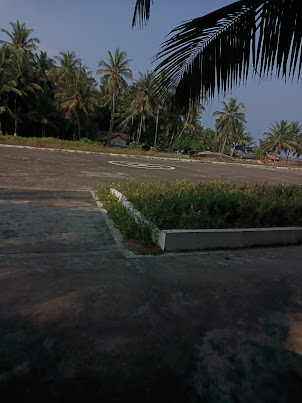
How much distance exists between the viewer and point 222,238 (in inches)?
152

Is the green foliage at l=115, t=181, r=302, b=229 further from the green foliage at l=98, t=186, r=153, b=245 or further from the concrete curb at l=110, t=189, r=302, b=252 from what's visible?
the concrete curb at l=110, t=189, r=302, b=252

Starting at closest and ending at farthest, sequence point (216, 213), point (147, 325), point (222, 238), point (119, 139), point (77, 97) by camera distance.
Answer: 1. point (147, 325)
2. point (222, 238)
3. point (216, 213)
4. point (77, 97)
5. point (119, 139)

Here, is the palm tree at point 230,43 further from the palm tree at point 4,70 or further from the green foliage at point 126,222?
the palm tree at point 4,70

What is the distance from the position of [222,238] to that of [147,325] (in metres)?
2.12

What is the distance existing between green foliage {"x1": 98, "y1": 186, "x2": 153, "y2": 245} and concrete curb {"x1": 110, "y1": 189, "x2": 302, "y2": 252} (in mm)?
101

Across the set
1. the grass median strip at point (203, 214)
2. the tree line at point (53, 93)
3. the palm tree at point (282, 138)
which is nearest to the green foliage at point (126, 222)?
the grass median strip at point (203, 214)

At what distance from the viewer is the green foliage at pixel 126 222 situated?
157 inches

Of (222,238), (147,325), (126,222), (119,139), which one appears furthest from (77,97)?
(147,325)

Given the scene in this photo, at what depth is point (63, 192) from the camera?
7.55m

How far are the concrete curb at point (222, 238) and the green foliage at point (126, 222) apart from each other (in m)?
0.10

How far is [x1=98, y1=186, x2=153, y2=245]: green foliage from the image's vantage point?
3.99m

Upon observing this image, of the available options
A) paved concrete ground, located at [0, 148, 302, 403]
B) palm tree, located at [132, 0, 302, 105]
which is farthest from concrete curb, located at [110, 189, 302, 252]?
palm tree, located at [132, 0, 302, 105]

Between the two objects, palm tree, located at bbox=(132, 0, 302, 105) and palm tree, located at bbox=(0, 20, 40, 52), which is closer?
palm tree, located at bbox=(132, 0, 302, 105)

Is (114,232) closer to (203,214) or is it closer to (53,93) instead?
(203,214)
